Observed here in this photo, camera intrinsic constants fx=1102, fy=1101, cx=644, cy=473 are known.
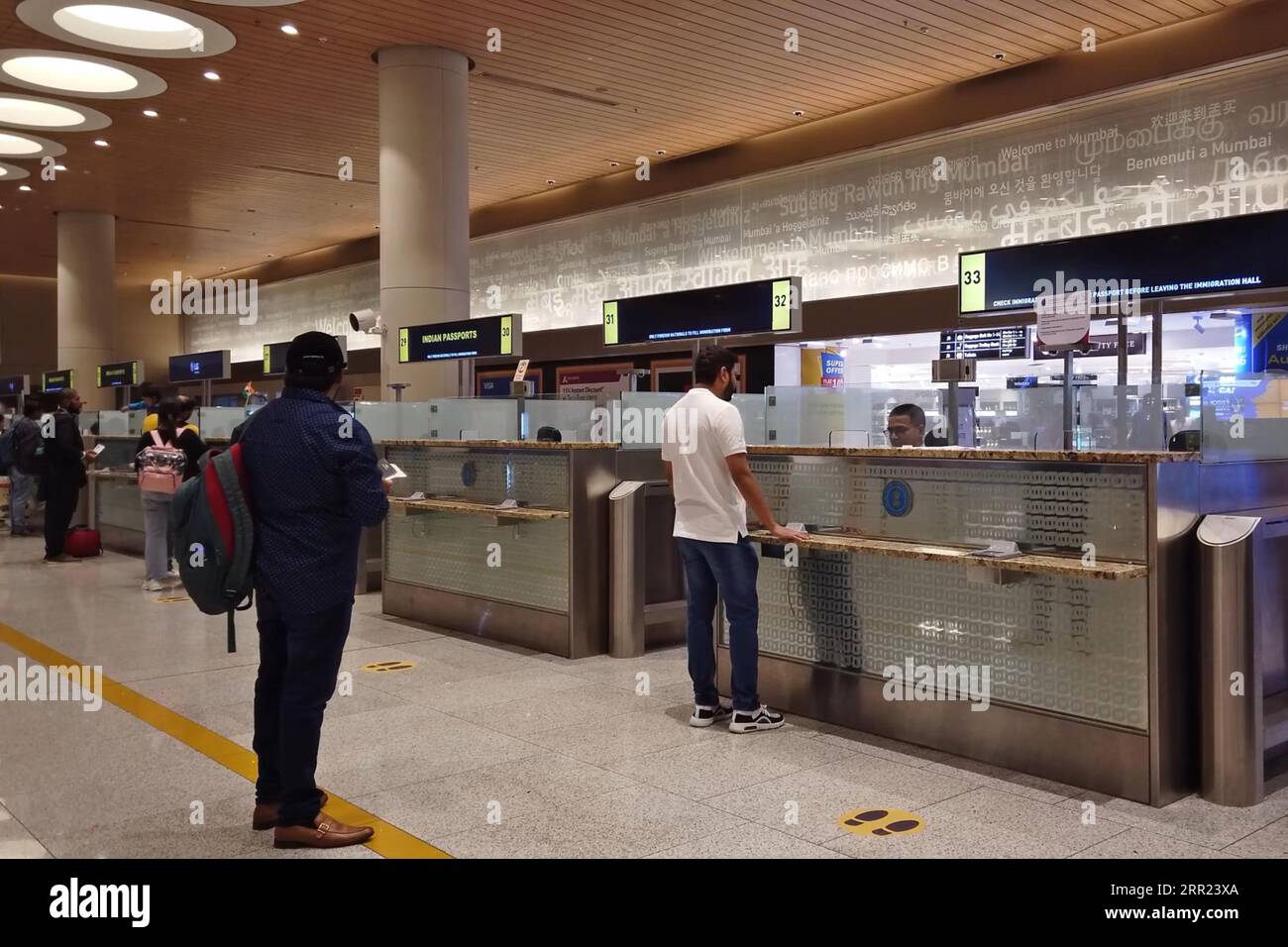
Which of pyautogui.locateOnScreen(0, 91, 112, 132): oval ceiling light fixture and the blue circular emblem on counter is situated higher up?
pyautogui.locateOnScreen(0, 91, 112, 132): oval ceiling light fixture

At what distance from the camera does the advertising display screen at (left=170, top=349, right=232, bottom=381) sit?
14102 mm

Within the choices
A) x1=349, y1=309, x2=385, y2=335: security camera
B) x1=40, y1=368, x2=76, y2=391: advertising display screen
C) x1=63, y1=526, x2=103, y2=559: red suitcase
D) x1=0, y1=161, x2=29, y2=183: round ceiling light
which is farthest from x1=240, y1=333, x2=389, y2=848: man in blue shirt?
x1=40, y1=368, x2=76, y2=391: advertising display screen

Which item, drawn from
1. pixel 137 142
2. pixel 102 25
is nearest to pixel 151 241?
pixel 137 142

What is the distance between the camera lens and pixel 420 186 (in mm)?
10453

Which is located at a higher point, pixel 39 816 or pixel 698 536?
pixel 698 536

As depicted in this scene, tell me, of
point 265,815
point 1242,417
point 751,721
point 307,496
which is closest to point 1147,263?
point 1242,417

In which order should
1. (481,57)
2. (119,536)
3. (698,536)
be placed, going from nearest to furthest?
(698,536) < (481,57) < (119,536)

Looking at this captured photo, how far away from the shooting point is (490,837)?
359 centimetres

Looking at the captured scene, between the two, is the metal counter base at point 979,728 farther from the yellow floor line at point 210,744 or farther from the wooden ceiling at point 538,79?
the wooden ceiling at point 538,79

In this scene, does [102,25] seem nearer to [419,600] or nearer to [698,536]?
[419,600]

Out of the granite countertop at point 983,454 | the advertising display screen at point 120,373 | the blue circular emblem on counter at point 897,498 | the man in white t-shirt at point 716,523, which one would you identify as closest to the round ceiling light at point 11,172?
the advertising display screen at point 120,373

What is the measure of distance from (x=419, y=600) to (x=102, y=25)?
20.8 ft

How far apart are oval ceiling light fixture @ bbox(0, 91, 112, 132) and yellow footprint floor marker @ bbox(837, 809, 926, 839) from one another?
476 inches

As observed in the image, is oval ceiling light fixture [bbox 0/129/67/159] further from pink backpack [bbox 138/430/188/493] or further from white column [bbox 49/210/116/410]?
pink backpack [bbox 138/430/188/493]
